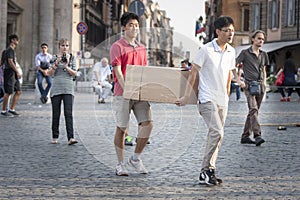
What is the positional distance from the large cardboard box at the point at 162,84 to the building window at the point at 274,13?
145 ft

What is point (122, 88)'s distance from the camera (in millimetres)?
8805

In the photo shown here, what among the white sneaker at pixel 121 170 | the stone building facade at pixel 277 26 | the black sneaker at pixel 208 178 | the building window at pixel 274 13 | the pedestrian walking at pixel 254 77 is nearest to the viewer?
the black sneaker at pixel 208 178

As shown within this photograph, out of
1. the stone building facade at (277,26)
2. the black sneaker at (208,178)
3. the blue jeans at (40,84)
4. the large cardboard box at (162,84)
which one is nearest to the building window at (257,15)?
the stone building facade at (277,26)

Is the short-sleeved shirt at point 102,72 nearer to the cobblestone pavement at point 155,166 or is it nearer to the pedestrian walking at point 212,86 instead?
the cobblestone pavement at point 155,166

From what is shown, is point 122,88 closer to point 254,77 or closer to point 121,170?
point 121,170

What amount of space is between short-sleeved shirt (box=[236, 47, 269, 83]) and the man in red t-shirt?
3.70m

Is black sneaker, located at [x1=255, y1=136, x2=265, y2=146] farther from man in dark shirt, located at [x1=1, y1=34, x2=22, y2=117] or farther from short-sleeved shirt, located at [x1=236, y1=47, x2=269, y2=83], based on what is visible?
man in dark shirt, located at [x1=1, y1=34, x2=22, y2=117]

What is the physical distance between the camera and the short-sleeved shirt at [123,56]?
350 inches

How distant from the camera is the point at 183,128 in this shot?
358 inches

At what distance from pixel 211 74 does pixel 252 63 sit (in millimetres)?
4094

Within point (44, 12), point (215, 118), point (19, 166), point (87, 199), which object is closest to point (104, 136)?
point (19, 166)

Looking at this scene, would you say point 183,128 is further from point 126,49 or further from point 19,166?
point 19,166

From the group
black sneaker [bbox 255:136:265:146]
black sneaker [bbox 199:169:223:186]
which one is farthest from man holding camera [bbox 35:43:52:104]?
black sneaker [bbox 199:169:223:186]

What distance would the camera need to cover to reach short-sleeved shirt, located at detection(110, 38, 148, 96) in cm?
888
